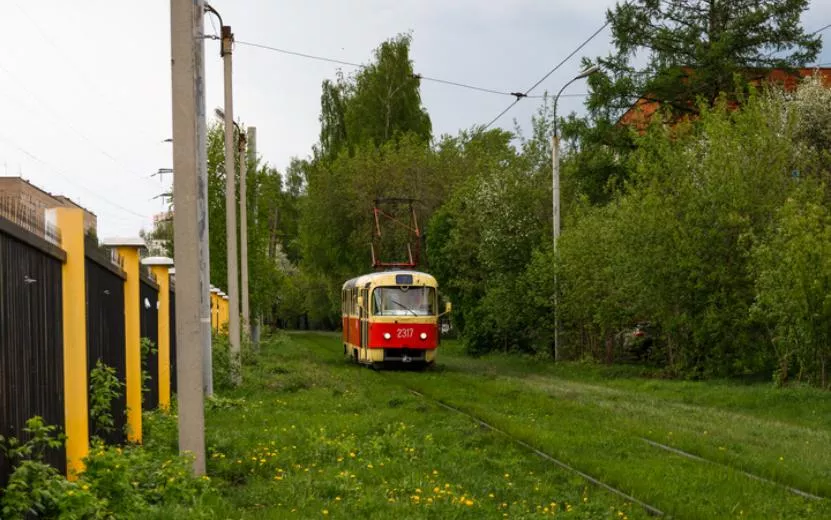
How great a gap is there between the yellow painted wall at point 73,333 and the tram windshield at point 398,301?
23.9 m

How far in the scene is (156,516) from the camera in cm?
841

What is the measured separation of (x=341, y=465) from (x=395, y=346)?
21.2m

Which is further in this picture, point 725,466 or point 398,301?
point 398,301

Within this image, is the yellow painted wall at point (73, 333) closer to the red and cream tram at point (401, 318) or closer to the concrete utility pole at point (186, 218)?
the concrete utility pole at point (186, 218)

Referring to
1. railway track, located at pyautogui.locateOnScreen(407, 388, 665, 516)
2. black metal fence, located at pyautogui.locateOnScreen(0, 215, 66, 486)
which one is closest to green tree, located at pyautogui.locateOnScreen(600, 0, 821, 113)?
railway track, located at pyautogui.locateOnScreen(407, 388, 665, 516)

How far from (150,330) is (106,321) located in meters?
4.33

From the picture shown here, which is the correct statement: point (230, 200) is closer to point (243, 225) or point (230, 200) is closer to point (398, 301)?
point (243, 225)

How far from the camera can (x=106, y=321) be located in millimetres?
11570

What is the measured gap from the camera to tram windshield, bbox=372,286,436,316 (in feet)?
109

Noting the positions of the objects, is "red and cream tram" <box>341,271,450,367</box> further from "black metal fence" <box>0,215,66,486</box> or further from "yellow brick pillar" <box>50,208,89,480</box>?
"black metal fence" <box>0,215,66,486</box>

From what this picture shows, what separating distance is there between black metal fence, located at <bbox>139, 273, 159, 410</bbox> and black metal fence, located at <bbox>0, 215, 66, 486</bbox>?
5482 mm

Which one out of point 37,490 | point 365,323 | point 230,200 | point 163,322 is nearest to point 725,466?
point 37,490

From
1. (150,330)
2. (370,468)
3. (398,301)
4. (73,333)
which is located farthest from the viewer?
(398,301)

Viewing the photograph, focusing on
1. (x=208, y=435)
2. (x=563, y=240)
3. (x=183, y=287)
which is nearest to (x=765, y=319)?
(x=563, y=240)
